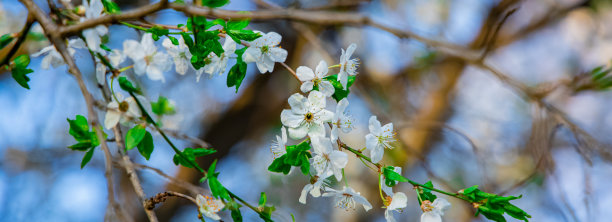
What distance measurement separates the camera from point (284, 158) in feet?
2.24

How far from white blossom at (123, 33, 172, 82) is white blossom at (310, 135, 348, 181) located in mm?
369

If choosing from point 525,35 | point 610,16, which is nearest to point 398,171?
point 525,35

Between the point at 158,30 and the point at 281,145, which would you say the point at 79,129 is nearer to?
the point at 158,30

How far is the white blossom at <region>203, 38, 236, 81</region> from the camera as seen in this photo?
2.44ft

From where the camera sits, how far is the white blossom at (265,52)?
28.9 inches

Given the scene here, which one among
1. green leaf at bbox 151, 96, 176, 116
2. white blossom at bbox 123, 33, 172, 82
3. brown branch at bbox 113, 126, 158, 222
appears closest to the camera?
brown branch at bbox 113, 126, 158, 222

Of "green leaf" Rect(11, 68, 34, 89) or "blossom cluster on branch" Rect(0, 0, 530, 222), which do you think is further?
"green leaf" Rect(11, 68, 34, 89)

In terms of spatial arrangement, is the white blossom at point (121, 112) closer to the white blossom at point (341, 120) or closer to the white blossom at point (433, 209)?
the white blossom at point (341, 120)

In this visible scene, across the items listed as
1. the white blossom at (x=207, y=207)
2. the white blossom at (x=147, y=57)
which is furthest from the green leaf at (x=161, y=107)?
the white blossom at (x=207, y=207)

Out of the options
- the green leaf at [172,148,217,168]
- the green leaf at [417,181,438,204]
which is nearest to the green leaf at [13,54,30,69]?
the green leaf at [172,148,217,168]

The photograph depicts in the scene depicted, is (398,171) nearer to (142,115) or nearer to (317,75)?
(317,75)

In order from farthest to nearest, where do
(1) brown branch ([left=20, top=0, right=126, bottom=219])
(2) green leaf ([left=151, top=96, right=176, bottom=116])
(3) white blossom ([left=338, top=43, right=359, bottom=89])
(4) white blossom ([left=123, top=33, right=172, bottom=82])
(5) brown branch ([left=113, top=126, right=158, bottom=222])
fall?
(2) green leaf ([left=151, top=96, right=176, bottom=116]), (4) white blossom ([left=123, top=33, right=172, bottom=82]), (3) white blossom ([left=338, top=43, right=359, bottom=89]), (5) brown branch ([left=113, top=126, right=158, bottom=222]), (1) brown branch ([left=20, top=0, right=126, bottom=219])

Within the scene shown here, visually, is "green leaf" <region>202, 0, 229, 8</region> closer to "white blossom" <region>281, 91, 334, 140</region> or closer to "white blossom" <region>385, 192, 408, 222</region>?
"white blossom" <region>281, 91, 334, 140</region>

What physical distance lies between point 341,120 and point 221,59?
23 centimetres
